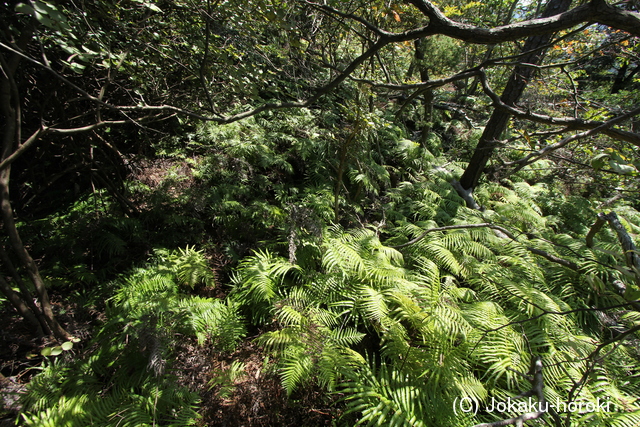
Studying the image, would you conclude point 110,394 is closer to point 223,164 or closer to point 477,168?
point 223,164

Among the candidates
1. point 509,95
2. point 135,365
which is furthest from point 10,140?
point 509,95

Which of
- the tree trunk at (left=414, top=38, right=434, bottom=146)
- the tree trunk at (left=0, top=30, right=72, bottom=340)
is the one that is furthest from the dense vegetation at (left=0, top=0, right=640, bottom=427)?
the tree trunk at (left=414, top=38, right=434, bottom=146)

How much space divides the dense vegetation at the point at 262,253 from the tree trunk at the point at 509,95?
6 cm

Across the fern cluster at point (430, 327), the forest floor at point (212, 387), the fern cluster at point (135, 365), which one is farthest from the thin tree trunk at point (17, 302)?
the fern cluster at point (430, 327)

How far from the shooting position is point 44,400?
6.34 feet

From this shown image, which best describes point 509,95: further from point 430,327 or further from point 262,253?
point 262,253

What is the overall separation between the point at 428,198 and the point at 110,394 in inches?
192

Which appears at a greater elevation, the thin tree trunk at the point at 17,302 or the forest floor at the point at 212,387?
the thin tree trunk at the point at 17,302

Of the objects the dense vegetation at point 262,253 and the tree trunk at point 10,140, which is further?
the dense vegetation at point 262,253

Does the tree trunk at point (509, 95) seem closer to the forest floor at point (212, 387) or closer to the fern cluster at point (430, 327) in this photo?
the fern cluster at point (430, 327)

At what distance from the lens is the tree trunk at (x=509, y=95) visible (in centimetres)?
409

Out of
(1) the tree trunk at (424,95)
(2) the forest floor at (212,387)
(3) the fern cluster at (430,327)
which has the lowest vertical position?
(2) the forest floor at (212,387)

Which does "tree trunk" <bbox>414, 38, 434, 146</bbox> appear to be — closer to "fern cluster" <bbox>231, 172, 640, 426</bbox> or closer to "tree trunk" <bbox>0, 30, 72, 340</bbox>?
"fern cluster" <bbox>231, 172, 640, 426</bbox>

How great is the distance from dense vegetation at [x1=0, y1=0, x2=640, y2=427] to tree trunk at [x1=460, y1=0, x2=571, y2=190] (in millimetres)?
60
